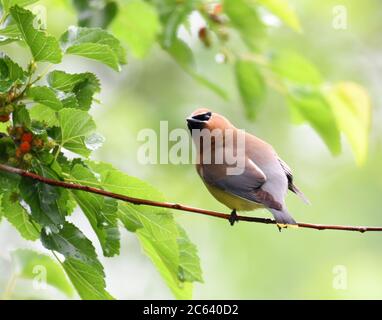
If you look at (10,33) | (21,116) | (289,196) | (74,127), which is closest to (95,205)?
(74,127)

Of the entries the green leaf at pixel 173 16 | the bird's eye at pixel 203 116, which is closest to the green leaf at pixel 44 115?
the bird's eye at pixel 203 116

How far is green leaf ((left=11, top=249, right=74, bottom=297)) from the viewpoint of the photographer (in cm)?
415

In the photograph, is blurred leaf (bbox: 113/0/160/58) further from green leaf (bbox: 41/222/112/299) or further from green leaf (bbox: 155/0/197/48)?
green leaf (bbox: 41/222/112/299)

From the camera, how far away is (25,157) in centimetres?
293

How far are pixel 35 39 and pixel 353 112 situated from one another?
2593mm

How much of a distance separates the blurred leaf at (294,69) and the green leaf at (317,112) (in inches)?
7.1

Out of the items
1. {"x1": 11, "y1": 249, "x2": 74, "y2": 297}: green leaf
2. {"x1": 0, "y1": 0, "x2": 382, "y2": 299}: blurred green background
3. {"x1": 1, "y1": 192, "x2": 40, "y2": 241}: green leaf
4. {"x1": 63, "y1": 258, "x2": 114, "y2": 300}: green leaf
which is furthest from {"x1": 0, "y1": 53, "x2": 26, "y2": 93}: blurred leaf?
{"x1": 0, "y1": 0, "x2": 382, "y2": 299}: blurred green background

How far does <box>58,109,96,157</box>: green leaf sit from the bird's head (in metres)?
1.06

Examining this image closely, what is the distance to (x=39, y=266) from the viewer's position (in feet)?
13.8

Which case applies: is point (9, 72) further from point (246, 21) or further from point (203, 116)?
point (246, 21)

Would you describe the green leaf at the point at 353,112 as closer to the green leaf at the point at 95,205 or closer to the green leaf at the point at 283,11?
the green leaf at the point at 283,11

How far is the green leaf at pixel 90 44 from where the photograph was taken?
321 cm

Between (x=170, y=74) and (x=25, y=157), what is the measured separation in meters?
7.42
